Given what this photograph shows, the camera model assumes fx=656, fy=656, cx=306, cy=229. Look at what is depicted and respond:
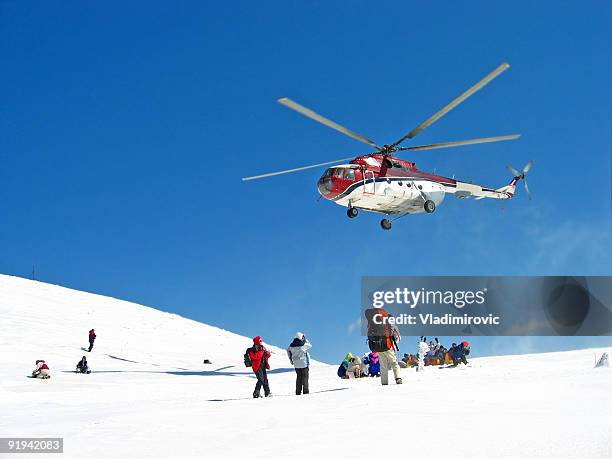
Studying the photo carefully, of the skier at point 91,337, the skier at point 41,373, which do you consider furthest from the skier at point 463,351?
the skier at point 91,337

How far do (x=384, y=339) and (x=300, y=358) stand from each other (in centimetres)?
175

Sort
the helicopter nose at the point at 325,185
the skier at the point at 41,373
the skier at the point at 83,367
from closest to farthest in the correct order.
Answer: the skier at the point at 41,373 < the skier at the point at 83,367 < the helicopter nose at the point at 325,185

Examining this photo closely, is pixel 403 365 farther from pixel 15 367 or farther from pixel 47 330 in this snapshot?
pixel 47 330

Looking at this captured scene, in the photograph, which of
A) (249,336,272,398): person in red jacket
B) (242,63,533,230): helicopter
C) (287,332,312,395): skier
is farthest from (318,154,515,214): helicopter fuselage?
(249,336,272,398): person in red jacket

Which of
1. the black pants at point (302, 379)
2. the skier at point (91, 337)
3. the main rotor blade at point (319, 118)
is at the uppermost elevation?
the main rotor blade at point (319, 118)

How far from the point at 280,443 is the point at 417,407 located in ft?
7.69

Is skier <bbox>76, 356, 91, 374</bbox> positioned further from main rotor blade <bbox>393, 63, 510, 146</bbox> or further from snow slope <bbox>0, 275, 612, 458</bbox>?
main rotor blade <bbox>393, 63, 510, 146</bbox>

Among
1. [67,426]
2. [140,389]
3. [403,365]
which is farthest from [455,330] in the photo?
[67,426]

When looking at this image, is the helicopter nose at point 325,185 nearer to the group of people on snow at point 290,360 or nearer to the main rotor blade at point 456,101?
the main rotor blade at point 456,101

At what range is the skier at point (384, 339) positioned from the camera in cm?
1177

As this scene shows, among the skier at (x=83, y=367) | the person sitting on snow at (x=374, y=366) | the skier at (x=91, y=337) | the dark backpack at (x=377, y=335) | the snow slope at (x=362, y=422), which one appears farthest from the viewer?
the skier at (x=91, y=337)

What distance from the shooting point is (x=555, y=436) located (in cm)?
580

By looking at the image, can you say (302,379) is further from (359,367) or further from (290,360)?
(359,367)

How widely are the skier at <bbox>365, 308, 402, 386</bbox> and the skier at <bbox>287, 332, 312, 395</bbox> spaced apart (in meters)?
1.36
